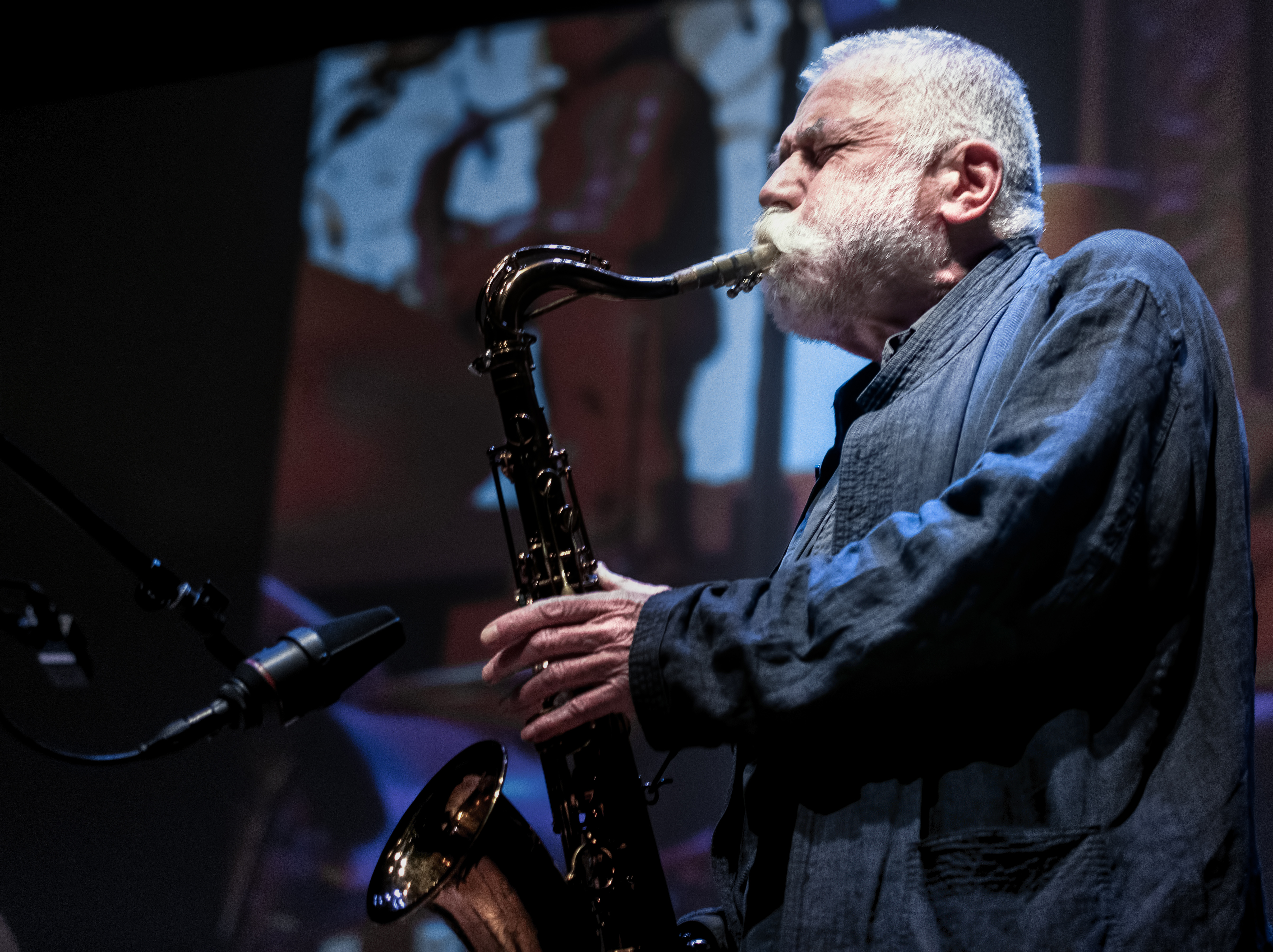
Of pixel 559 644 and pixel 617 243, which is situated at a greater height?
pixel 617 243

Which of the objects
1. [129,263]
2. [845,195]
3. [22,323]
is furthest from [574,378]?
[22,323]

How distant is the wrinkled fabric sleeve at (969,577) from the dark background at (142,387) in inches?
92.7

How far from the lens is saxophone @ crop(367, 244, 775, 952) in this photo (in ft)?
5.66

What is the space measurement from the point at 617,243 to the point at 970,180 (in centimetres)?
161

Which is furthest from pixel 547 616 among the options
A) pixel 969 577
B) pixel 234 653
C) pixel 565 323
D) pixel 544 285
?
pixel 565 323

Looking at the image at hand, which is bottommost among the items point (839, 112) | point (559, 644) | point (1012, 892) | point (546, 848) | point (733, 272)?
point (546, 848)

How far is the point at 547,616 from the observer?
138 cm

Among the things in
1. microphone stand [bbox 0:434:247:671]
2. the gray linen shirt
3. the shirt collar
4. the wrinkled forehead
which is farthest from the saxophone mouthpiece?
microphone stand [bbox 0:434:247:671]

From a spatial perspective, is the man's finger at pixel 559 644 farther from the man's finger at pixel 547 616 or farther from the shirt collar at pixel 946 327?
the shirt collar at pixel 946 327

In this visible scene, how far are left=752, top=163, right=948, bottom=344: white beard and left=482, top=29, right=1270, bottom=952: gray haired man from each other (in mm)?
331

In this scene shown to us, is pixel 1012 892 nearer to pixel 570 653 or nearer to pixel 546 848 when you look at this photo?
pixel 570 653

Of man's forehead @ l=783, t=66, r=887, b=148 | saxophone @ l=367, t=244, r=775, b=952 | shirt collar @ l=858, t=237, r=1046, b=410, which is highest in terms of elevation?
man's forehead @ l=783, t=66, r=887, b=148

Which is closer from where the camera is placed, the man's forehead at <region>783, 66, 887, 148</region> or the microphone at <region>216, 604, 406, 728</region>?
the microphone at <region>216, 604, 406, 728</region>

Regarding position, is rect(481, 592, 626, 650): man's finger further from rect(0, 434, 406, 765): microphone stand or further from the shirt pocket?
the shirt pocket
